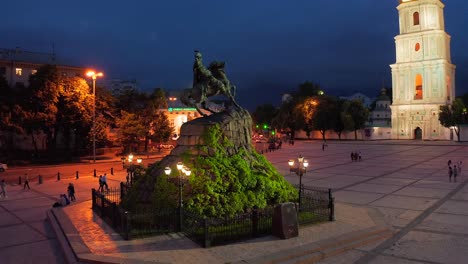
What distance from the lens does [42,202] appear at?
20109 mm

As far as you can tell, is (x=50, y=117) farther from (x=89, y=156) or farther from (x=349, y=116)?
(x=349, y=116)

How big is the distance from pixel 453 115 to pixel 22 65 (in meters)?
70.3

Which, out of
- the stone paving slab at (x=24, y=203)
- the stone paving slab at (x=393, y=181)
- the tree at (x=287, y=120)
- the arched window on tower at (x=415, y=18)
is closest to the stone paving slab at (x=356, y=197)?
the stone paving slab at (x=393, y=181)

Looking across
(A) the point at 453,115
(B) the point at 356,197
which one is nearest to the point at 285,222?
(B) the point at 356,197

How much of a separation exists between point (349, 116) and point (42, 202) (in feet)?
223

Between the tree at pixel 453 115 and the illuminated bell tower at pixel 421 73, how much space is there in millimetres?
4957

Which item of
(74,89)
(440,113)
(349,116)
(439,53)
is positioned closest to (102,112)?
(74,89)

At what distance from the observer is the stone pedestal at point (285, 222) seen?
40.2 ft

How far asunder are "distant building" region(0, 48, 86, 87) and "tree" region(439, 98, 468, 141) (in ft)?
206

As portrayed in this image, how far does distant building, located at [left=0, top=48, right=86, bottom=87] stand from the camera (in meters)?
51.5

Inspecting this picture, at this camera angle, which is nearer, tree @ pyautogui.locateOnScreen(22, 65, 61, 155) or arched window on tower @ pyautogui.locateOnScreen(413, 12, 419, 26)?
tree @ pyautogui.locateOnScreen(22, 65, 61, 155)

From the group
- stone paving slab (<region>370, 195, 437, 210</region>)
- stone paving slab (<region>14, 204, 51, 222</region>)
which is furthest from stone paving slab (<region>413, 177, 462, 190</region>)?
stone paving slab (<region>14, 204, 51, 222</region>)

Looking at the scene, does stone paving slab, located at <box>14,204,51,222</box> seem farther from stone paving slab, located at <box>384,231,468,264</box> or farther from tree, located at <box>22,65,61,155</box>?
tree, located at <box>22,65,61,155</box>

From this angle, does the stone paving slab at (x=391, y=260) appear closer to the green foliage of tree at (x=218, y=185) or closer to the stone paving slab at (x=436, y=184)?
the green foliage of tree at (x=218, y=185)
